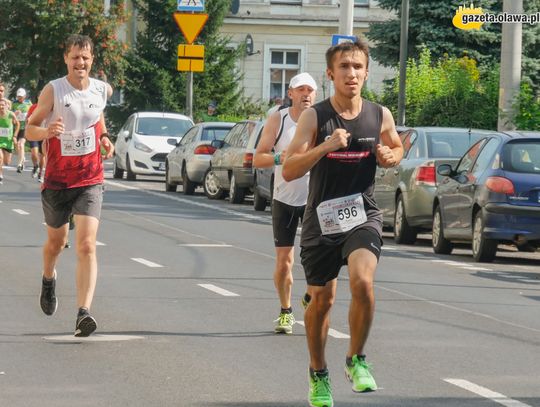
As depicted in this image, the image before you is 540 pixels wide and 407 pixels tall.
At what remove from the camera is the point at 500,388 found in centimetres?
887

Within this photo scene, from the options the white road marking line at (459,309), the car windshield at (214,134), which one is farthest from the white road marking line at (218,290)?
the car windshield at (214,134)

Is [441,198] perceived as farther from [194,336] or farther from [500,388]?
[500,388]

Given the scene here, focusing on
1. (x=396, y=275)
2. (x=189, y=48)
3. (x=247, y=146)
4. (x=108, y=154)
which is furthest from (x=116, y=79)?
(x=108, y=154)

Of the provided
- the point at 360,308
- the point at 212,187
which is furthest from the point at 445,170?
the point at 212,187

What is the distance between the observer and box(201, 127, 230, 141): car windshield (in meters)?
32.6

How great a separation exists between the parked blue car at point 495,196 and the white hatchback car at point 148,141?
54.4 ft

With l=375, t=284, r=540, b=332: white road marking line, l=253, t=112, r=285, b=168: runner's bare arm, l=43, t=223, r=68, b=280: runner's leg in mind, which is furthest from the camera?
l=375, t=284, r=540, b=332: white road marking line

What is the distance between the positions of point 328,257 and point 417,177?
12393mm

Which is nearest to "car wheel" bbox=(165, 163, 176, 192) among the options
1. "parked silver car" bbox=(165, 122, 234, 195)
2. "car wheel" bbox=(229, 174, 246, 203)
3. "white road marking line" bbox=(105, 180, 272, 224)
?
"parked silver car" bbox=(165, 122, 234, 195)

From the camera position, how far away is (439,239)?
19344 millimetres

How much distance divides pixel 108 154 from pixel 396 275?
5.66 meters

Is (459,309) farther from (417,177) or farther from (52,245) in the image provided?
(417,177)

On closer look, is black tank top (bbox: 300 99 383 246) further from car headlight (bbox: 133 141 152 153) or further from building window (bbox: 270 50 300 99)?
building window (bbox: 270 50 300 99)

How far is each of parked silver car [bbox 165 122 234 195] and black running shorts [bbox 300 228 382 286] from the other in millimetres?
23166
